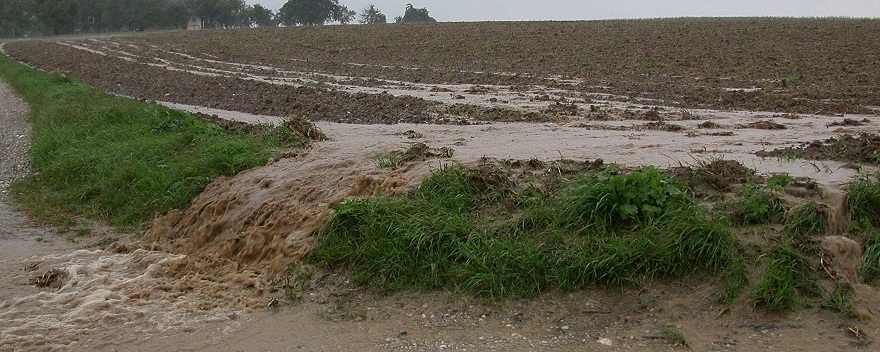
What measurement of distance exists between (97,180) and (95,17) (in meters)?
72.2

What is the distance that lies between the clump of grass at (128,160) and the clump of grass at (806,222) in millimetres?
5486

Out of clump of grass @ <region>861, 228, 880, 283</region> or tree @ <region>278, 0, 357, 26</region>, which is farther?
tree @ <region>278, 0, 357, 26</region>

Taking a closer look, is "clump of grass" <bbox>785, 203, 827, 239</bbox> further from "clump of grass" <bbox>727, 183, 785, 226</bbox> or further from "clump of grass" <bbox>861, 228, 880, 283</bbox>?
"clump of grass" <bbox>861, 228, 880, 283</bbox>

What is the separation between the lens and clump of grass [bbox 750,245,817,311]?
461 cm

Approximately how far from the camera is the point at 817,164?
6285 millimetres

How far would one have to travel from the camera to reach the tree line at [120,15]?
68.2 metres

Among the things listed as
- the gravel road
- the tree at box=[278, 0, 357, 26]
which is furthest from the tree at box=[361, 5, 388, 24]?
the gravel road

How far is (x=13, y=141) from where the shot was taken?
12.8m

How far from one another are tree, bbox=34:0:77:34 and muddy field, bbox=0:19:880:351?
188 feet

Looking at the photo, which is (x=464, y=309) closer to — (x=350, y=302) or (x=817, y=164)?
(x=350, y=302)

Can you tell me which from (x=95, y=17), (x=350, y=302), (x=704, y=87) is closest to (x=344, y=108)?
(x=704, y=87)

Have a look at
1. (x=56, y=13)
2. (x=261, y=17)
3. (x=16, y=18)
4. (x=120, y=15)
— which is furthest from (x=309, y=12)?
(x=16, y=18)

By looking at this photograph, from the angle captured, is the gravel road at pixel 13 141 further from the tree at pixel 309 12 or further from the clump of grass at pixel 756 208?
the tree at pixel 309 12

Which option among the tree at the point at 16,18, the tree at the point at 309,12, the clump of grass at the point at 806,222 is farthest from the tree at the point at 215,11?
the clump of grass at the point at 806,222
